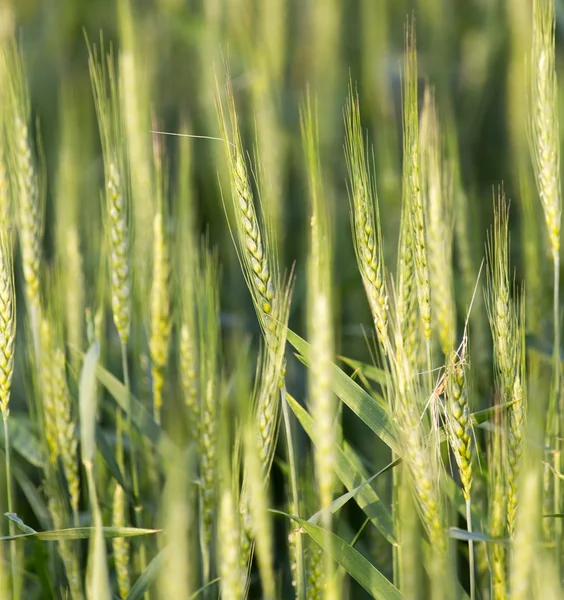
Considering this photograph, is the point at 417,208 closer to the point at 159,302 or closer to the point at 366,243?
the point at 366,243

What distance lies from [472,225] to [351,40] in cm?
113

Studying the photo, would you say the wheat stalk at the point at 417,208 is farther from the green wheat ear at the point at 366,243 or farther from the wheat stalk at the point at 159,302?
the wheat stalk at the point at 159,302

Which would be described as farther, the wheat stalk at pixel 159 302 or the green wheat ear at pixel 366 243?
the wheat stalk at pixel 159 302

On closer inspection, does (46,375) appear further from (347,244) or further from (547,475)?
(347,244)

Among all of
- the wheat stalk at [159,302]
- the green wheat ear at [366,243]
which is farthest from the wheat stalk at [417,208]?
the wheat stalk at [159,302]

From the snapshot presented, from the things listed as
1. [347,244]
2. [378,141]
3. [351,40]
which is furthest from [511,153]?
[351,40]

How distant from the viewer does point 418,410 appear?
62 cm

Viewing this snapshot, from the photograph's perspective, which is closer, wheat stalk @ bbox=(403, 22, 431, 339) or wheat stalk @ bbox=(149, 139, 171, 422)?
wheat stalk @ bbox=(403, 22, 431, 339)

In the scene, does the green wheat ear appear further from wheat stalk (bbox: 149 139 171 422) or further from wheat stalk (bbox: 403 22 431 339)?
wheat stalk (bbox: 149 139 171 422)

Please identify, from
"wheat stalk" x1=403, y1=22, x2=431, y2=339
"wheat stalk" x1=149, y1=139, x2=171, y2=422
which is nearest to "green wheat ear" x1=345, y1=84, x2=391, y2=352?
"wheat stalk" x1=403, y1=22, x2=431, y2=339

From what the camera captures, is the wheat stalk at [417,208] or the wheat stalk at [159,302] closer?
the wheat stalk at [417,208]

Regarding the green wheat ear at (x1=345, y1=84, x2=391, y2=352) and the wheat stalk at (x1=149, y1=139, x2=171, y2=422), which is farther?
the wheat stalk at (x1=149, y1=139, x2=171, y2=422)

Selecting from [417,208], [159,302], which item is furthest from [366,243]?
[159,302]

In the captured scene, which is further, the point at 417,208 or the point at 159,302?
the point at 159,302
